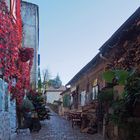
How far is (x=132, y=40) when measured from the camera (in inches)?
451

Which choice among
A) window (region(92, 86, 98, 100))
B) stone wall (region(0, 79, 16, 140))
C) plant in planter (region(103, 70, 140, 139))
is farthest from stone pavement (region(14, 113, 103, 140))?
plant in planter (region(103, 70, 140, 139))

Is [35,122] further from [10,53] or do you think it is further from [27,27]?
[27,27]

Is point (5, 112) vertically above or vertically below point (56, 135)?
above

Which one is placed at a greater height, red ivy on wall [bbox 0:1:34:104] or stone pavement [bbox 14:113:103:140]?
red ivy on wall [bbox 0:1:34:104]

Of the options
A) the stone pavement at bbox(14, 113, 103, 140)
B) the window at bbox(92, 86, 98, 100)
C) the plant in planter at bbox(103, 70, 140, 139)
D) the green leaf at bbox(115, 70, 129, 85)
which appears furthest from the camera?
the window at bbox(92, 86, 98, 100)

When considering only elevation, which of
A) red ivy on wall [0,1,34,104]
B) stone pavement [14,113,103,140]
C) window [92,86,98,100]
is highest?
red ivy on wall [0,1,34,104]

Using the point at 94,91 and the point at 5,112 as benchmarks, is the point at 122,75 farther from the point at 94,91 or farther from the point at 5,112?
the point at 94,91

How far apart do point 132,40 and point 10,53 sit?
4384 mm

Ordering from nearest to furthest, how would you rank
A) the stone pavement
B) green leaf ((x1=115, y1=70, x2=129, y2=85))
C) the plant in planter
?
the plant in planter, green leaf ((x1=115, y1=70, x2=129, y2=85)), the stone pavement

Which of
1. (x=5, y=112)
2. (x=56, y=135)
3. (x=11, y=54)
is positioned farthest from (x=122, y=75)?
(x=56, y=135)

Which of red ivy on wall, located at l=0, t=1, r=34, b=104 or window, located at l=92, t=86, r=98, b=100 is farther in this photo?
window, located at l=92, t=86, r=98, b=100

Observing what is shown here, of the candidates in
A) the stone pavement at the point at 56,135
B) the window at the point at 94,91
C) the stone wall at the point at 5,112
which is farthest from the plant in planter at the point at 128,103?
the window at the point at 94,91

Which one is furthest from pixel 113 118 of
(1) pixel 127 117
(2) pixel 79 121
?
(2) pixel 79 121

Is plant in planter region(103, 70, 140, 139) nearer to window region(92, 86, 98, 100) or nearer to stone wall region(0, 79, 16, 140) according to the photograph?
stone wall region(0, 79, 16, 140)
